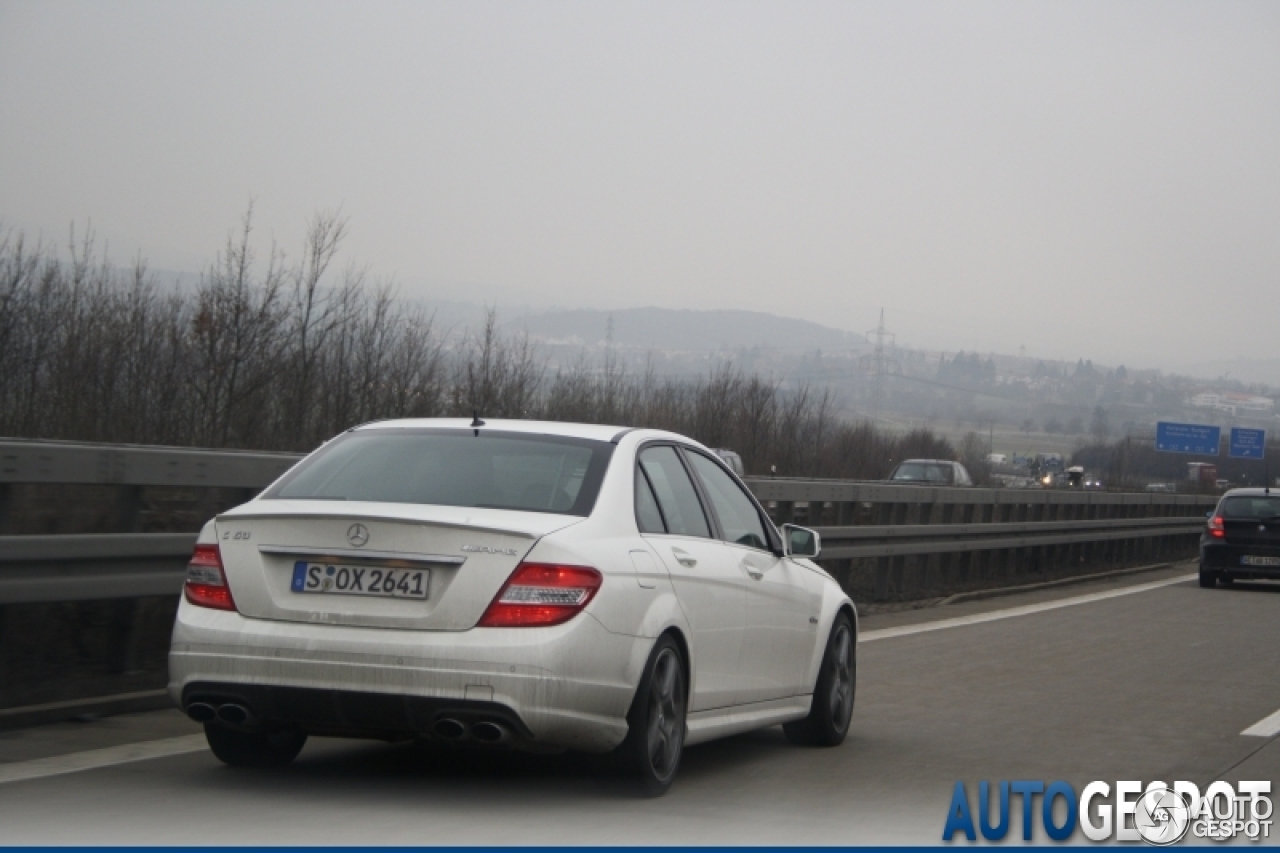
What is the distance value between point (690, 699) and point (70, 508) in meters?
3.29

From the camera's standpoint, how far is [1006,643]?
1416cm

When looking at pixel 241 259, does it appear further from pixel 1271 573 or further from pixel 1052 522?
pixel 1271 573

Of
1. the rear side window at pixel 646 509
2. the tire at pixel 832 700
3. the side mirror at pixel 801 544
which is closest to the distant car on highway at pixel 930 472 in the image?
the tire at pixel 832 700

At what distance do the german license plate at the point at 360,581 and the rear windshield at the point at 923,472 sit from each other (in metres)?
32.9

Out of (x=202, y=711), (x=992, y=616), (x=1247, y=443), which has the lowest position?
(x=992, y=616)

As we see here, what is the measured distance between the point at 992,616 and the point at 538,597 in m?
11.7

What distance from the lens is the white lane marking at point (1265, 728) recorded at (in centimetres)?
928

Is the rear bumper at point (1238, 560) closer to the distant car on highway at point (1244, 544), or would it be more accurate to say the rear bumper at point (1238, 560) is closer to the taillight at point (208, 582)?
the distant car on highway at point (1244, 544)

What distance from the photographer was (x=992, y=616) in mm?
16906

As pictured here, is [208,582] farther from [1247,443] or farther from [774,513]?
[1247,443]

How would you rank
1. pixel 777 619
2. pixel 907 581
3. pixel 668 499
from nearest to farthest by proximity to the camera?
pixel 668 499 → pixel 777 619 → pixel 907 581

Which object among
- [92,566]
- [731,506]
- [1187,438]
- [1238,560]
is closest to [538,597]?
[731,506]

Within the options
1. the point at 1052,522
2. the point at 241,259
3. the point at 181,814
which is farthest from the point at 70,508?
the point at 241,259

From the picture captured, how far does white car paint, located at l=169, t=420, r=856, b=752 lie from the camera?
5863 millimetres
